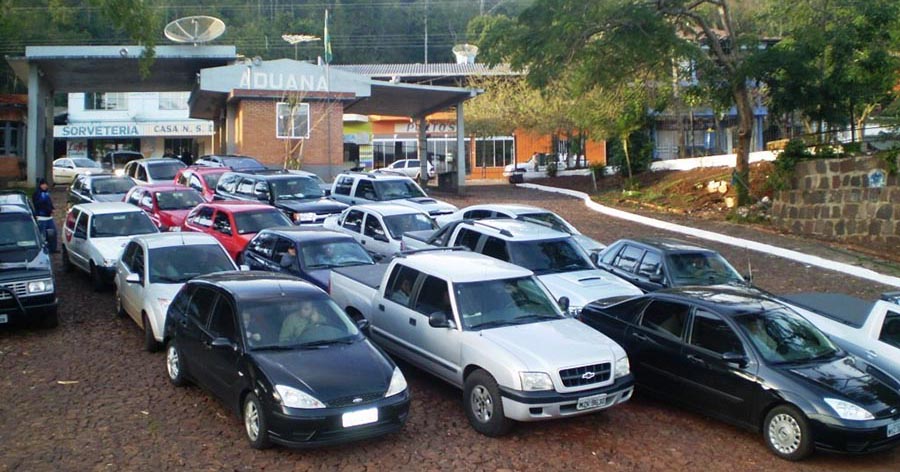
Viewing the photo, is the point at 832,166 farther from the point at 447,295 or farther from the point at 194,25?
the point at 194,25

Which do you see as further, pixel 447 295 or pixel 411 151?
pixel 411 151

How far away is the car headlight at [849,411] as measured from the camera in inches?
309

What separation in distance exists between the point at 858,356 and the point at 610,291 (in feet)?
11.1

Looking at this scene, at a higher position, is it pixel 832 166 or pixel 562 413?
pixel 832 166

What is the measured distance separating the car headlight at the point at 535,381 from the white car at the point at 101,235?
9.30m

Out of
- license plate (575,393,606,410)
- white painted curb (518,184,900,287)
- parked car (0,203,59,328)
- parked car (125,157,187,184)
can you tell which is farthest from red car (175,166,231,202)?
license plate (575,393,606,410)

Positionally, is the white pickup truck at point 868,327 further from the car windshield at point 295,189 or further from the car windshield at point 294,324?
the car windshield at point 295,189

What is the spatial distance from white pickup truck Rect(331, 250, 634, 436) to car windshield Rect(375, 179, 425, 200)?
1114 cm

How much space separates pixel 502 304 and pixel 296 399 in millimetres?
2864

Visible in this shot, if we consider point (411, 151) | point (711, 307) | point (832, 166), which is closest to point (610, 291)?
point (711, 307)

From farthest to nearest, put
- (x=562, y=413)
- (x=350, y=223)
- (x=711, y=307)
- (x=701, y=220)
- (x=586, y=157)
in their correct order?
(x=586, y=157) → (x=701, y=220) → (x=350, y=223) → (x=711, y=307) → (x=562, y=413)

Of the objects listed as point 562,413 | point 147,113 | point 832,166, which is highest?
point 147,113

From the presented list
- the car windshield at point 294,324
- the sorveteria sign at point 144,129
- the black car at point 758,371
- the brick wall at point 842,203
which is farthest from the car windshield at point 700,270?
the sorveteria sign at point 144,129

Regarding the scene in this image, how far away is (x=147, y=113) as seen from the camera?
2372 inches
